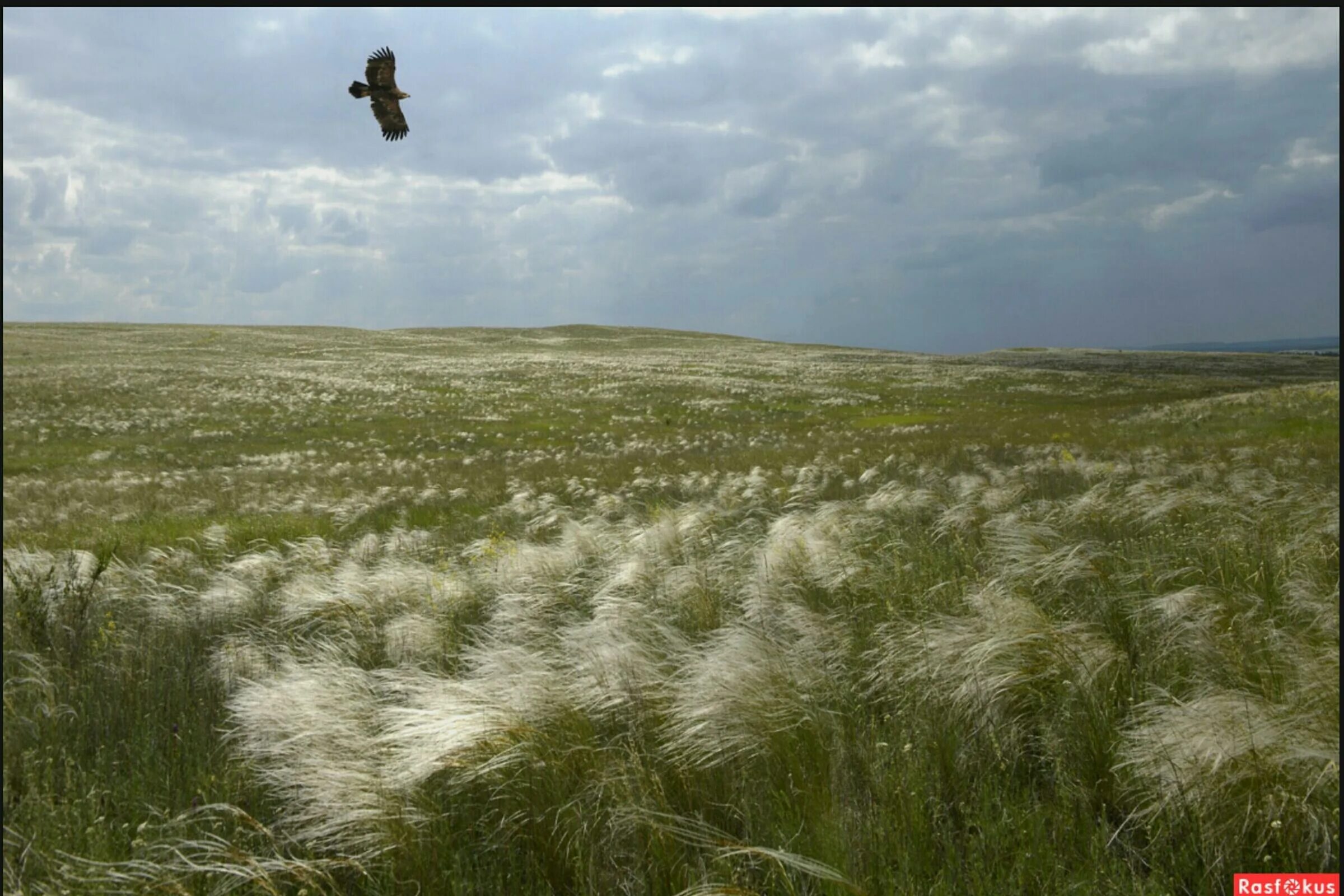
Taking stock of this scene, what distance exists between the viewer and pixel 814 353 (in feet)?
268

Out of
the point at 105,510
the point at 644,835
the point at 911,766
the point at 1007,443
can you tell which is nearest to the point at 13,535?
the point at 105,510

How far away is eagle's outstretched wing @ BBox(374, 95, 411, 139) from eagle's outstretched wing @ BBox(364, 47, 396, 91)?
50 mm

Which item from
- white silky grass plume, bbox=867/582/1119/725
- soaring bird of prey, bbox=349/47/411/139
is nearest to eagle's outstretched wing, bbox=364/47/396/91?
soaring bird of prey, bbox=349/47/411/139

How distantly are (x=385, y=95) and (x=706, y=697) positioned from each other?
6.33m

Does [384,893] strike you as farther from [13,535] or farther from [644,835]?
[13,535]

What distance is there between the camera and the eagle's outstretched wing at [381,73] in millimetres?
6812

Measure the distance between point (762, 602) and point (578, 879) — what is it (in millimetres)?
2655

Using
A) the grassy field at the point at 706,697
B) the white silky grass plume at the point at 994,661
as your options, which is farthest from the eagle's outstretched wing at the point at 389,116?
the white silky grass plume at the point at 994,661

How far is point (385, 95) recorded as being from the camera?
6770 mm

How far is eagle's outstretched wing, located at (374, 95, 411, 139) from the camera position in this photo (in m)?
6.77
